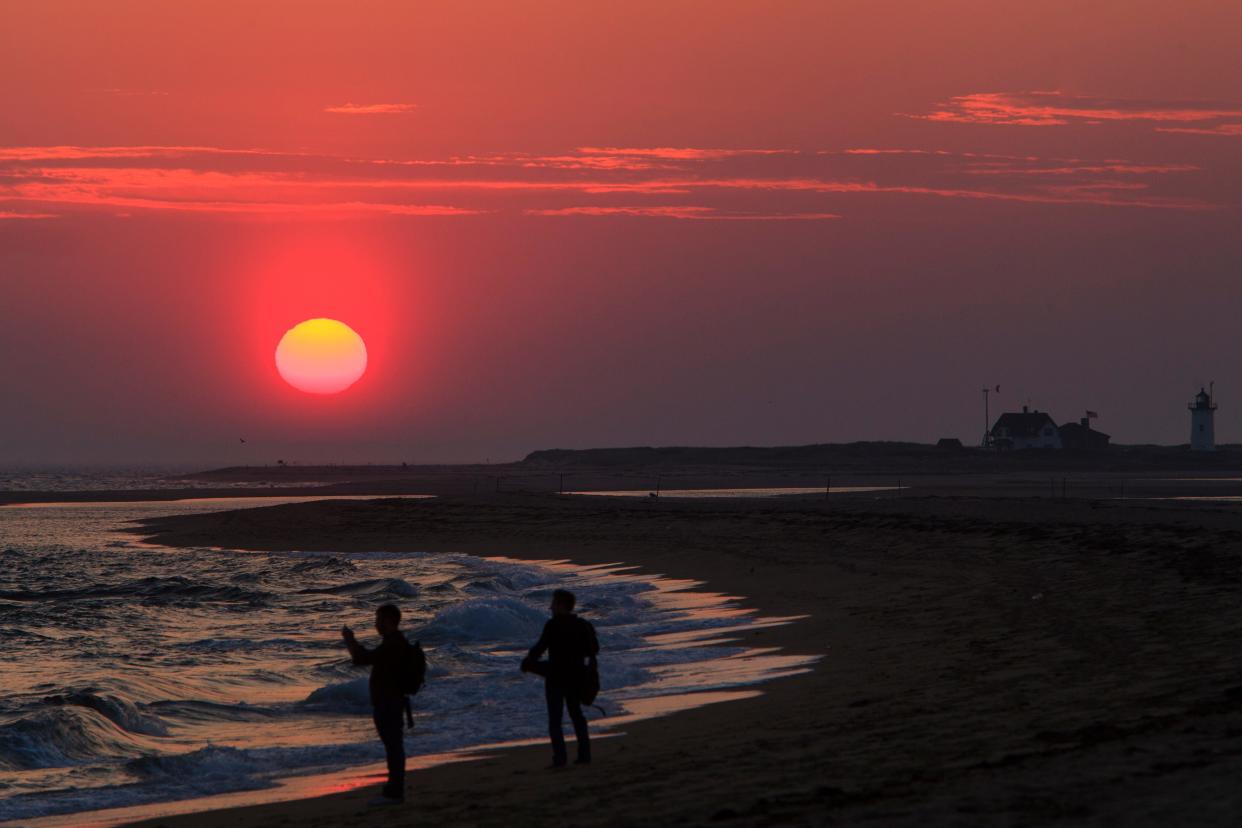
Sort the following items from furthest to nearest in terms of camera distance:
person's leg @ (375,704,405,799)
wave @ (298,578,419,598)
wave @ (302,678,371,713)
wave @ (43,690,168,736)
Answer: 1. wave @ (298,578,419,598)
2. wave @ (302,678,371,713)
3. wave @ (43,690,168,736)
4. person's leg @ (375,704,405,799)

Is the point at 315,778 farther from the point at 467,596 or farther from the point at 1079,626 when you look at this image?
the point at 467,596

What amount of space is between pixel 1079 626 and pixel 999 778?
9.94m

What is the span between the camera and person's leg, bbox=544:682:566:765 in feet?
40.9

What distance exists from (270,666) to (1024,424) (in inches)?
5973

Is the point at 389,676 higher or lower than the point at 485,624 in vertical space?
higher

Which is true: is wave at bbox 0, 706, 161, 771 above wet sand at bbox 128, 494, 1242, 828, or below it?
below

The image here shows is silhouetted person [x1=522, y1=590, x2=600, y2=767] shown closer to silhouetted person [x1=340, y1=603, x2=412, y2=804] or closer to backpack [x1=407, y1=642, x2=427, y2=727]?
backpack [x1=407, y1=642, x2=427, y2=727]

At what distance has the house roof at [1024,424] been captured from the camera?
6407 inches

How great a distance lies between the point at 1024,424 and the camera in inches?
6457

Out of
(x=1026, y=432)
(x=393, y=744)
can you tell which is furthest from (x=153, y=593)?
(x=1026, y=432)

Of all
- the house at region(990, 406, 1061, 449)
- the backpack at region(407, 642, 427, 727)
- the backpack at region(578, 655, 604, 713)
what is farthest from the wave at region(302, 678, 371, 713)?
the house at region(990, 406, 1061, 449)

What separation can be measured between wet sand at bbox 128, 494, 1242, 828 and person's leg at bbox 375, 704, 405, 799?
0.79ft

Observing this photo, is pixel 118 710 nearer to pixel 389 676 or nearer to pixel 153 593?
pixel 389 676

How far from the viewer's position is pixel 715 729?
14.0 meters
